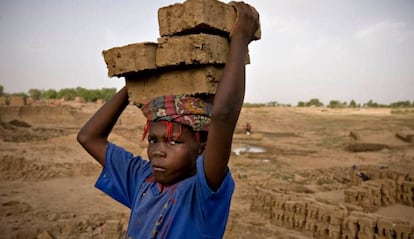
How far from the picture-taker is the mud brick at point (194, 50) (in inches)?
62.0

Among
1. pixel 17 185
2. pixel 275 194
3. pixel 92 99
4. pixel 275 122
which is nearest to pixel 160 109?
pixel 275 194

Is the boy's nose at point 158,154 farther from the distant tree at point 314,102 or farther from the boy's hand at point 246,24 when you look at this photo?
→ the distant tree at point 314,102

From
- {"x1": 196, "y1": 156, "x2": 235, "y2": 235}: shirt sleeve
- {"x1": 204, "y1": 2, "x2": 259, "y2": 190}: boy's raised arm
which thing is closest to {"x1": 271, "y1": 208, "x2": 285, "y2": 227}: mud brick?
{"x1": 196, "y1": 156, "x2": 235, "y2": 235}: shirt sleeve

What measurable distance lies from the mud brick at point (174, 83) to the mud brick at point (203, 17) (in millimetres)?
187

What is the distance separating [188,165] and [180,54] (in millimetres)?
547

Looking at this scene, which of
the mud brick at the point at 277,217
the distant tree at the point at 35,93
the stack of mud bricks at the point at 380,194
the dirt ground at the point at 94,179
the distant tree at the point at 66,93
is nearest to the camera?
the dirt ground at the point at 94,179

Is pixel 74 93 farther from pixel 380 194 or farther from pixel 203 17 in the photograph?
pixel 203 17

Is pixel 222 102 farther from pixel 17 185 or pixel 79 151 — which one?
pixel 79 151

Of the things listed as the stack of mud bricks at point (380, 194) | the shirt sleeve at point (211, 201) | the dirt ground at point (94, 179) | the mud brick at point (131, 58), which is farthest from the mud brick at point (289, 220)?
the shirt sleeve at point (211, 201)

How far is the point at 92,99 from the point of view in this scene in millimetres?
54250

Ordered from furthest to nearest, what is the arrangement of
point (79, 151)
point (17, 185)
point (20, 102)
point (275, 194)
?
point (20, 102) < point (79, 151) < point (17, 185) < point (275, 194)

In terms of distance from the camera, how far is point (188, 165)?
1475mm

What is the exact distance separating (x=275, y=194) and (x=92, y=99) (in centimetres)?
5085

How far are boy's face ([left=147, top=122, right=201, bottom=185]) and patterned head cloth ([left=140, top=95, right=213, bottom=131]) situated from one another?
0.11ft
